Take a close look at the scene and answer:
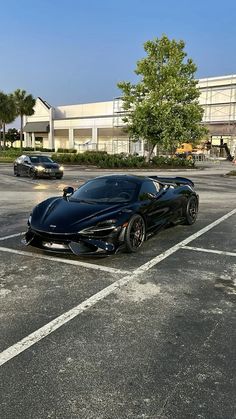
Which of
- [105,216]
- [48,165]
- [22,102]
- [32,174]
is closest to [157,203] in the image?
[105,216]

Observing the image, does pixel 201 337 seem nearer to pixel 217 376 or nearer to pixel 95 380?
pixel 217 376

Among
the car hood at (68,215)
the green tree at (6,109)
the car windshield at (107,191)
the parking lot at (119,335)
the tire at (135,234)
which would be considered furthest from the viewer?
the green tree at (6,109)

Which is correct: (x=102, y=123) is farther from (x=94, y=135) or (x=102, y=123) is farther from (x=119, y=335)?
(x=119, y=335)

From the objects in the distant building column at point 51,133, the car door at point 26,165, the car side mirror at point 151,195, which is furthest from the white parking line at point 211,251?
the distant building column at point 51,133

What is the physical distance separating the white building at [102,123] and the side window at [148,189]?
4627 cm

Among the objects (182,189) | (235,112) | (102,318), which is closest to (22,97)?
(235,112)

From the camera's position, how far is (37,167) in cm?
2052

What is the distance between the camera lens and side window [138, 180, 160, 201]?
6969 mm

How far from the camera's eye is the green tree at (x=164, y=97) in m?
31.3

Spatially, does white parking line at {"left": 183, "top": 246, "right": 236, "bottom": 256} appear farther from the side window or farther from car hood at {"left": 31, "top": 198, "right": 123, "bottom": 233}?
car hood at {"left": 31, "top": 198, "right": 123, "bottom": 233}

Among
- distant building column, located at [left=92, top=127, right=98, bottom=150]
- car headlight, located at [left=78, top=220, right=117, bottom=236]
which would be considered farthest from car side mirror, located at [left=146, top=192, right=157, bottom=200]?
distant building column, located at [left=92, top=127, right=98, bottom=150]

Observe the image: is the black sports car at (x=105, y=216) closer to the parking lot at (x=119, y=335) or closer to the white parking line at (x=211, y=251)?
the parking lot at (x=119, y=335)

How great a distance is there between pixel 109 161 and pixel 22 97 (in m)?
33.5

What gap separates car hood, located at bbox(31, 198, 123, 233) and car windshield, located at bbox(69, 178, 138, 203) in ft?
0.99
